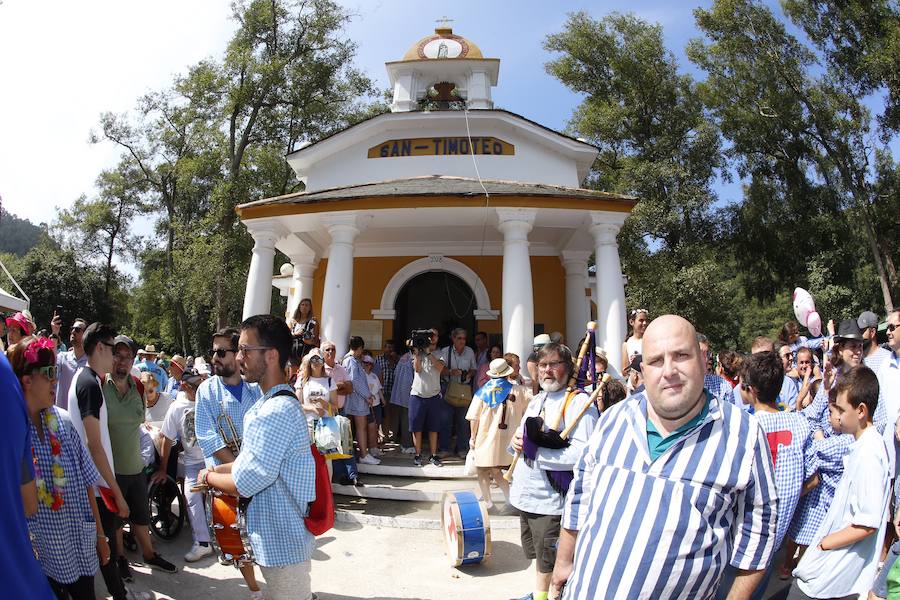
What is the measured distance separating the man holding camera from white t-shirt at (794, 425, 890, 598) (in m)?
6.19

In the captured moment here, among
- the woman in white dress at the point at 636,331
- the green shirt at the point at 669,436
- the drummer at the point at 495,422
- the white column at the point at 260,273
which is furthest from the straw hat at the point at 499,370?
the white column at the point at 260,273

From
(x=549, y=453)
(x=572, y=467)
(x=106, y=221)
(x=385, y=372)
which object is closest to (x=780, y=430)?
(x=572, y=467)

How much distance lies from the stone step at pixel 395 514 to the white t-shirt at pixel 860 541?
159 inches

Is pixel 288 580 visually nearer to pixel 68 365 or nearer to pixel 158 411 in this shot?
pixel 68 365

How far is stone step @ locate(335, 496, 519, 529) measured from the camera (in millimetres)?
7117

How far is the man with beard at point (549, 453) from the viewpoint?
14.0ft

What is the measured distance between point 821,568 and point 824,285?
23.9m

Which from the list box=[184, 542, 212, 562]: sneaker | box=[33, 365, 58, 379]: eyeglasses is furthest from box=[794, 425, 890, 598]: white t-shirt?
box=[184, 542, 212, 562]: sneaker

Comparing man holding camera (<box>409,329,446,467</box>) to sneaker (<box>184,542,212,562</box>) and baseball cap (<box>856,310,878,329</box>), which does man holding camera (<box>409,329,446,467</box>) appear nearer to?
sneaker (<box>184,542,212,562</box>)

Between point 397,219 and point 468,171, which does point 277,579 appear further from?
point 468,171

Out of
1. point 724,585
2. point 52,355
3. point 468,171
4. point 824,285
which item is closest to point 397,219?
point 468,171

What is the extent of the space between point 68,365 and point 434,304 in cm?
891

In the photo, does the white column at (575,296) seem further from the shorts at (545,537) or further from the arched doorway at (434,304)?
the shorts at (545,537)

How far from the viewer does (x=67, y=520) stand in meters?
3.56
